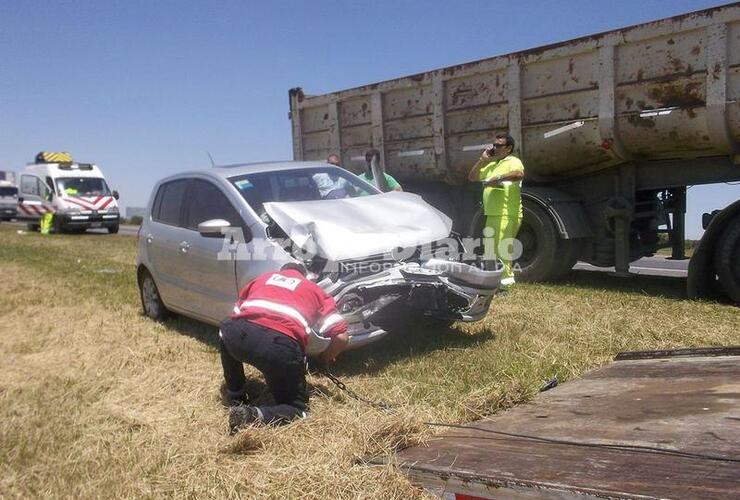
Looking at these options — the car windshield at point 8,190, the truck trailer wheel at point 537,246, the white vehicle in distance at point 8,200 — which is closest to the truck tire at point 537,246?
the truck trailer wheel at point 537,246

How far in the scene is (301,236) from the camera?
15.8 feet

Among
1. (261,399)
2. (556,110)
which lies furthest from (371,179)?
(261,399)

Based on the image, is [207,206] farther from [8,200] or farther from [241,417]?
[8,200]

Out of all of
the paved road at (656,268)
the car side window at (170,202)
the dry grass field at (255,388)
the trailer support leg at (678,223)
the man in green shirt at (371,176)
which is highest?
the man in green shirt at (371,176)

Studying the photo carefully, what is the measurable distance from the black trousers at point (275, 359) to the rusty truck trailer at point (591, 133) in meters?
4.75

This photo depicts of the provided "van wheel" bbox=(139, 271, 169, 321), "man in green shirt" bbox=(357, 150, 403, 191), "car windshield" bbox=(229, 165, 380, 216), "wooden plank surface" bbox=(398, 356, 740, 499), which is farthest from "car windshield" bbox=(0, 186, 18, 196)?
"wooden plank surface" bbox=(398, 356, 740, 499)

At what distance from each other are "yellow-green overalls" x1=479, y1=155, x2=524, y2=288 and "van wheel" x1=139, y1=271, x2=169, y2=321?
11.4 feet

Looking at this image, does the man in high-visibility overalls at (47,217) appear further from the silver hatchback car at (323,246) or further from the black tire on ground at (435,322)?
the black tire on ground at (435,322)

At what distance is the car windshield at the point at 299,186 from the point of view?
5582 mm

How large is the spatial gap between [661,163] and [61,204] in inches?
803

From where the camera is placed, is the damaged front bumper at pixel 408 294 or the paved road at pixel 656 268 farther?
the paved road at pixel 656 268

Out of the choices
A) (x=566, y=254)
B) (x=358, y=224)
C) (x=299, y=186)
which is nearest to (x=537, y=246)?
(x=566, y=254)

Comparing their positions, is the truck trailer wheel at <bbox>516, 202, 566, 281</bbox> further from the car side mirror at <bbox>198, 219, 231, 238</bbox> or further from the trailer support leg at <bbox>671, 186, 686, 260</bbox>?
the car side mirror at <bbox>198, 219, 231, 238</bbox>

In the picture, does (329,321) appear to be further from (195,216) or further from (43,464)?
(195,216)
